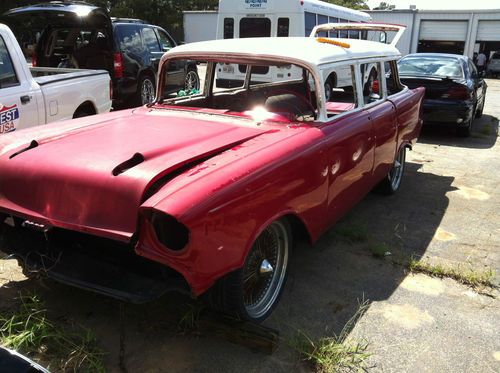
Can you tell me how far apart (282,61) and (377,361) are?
2.12 metres

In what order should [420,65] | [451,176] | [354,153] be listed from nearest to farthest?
[354,153] → [451,176] → [420,65]

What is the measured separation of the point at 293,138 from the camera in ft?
10.2

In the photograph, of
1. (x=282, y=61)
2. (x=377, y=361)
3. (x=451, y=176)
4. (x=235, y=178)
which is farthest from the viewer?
(x=451, y=176)

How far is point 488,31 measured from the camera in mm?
29938

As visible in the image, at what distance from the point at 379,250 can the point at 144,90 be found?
685cm

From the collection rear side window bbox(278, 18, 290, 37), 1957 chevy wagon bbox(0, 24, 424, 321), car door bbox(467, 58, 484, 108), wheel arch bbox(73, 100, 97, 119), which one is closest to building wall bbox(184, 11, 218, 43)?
rear side window bbox(278, 18, 290, 37)

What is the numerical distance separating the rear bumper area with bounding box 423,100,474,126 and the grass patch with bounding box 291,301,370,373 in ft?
21.3

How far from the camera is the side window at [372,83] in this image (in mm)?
4582

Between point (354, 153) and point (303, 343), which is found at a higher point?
point (354, 153)

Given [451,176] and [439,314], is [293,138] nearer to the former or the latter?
[439,314]

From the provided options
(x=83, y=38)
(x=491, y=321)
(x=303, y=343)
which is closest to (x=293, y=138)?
(x=303, y=343)

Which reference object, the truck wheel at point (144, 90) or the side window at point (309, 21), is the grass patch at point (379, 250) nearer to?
the truck wheel at point (144, 90)

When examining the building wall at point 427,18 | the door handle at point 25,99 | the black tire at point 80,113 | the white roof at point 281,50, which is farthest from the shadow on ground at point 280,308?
the building wall at point 427,18

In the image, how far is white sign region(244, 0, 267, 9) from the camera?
1159 cm
